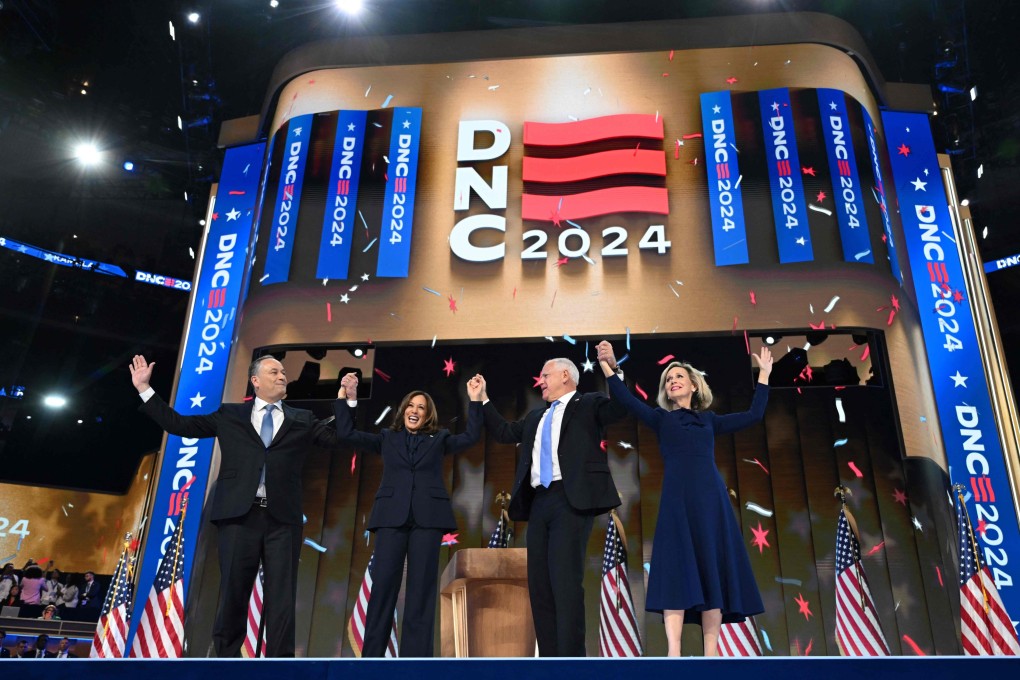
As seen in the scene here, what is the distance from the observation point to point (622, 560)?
5.78 metres

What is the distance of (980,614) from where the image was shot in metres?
5.21

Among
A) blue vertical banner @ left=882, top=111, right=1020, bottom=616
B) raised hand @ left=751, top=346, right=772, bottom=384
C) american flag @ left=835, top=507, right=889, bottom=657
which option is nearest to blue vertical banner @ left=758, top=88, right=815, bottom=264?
blue vertical banner @ left=882, top=111, right=1020, bottom=616

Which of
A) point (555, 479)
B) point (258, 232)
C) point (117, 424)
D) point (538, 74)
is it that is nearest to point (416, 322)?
point (258, 232)

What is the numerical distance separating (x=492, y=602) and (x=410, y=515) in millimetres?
738

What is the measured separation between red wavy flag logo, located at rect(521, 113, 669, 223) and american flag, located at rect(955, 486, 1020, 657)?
3.55 metres

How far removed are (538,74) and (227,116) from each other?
3939mm

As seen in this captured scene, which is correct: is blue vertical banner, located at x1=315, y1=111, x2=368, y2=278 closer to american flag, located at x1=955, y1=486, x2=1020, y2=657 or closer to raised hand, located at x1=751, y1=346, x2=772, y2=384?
raised hand, located at x1=751, y1=346, x2=772, y2=384

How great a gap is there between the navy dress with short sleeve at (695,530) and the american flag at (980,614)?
9.51 feet

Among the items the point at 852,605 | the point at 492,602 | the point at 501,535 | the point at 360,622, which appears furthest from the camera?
the point at 501,535

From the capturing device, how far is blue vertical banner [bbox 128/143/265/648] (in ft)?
22.1

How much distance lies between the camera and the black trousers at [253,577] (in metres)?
3.10

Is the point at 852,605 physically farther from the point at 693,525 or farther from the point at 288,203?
the point at 288,203

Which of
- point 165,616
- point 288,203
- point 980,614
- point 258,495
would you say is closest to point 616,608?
point 980,614

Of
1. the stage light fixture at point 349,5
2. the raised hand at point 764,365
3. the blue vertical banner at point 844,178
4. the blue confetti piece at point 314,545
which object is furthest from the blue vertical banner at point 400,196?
the raised hand at point 764,365
